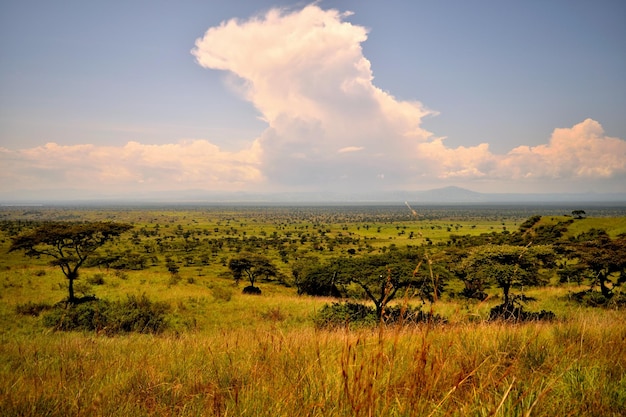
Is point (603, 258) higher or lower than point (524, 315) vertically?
higher

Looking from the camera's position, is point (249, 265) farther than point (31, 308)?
Yes

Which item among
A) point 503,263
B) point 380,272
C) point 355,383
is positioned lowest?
point 380,272

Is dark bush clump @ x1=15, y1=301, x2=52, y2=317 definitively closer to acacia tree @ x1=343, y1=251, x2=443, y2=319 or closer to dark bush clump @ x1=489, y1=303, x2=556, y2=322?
acacia tree @ x1=343, y1=251, x2=443, y2=319

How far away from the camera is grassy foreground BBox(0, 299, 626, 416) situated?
98.3 inches

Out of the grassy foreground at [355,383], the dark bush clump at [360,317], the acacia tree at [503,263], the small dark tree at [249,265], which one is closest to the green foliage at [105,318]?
the dark bush clump at [360,317]

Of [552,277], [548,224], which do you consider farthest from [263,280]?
[548,224]

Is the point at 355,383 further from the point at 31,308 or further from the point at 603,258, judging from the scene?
the point at 603,258

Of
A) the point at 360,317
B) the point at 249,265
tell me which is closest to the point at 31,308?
the point at 360,317

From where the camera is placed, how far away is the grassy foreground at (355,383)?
2.50 meters

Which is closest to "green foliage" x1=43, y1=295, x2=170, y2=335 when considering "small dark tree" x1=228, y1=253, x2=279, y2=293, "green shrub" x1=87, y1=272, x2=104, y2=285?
"green shrub" x1=87, y1=272, x2=104, y2=285

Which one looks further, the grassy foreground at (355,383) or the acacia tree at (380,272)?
the acacia tree at (380,272)

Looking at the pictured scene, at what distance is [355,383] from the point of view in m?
2.35

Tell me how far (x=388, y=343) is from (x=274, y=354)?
1.76m

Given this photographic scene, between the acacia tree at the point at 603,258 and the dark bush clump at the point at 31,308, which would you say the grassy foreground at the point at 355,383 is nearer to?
the dark bush clump at the point at 31,308
